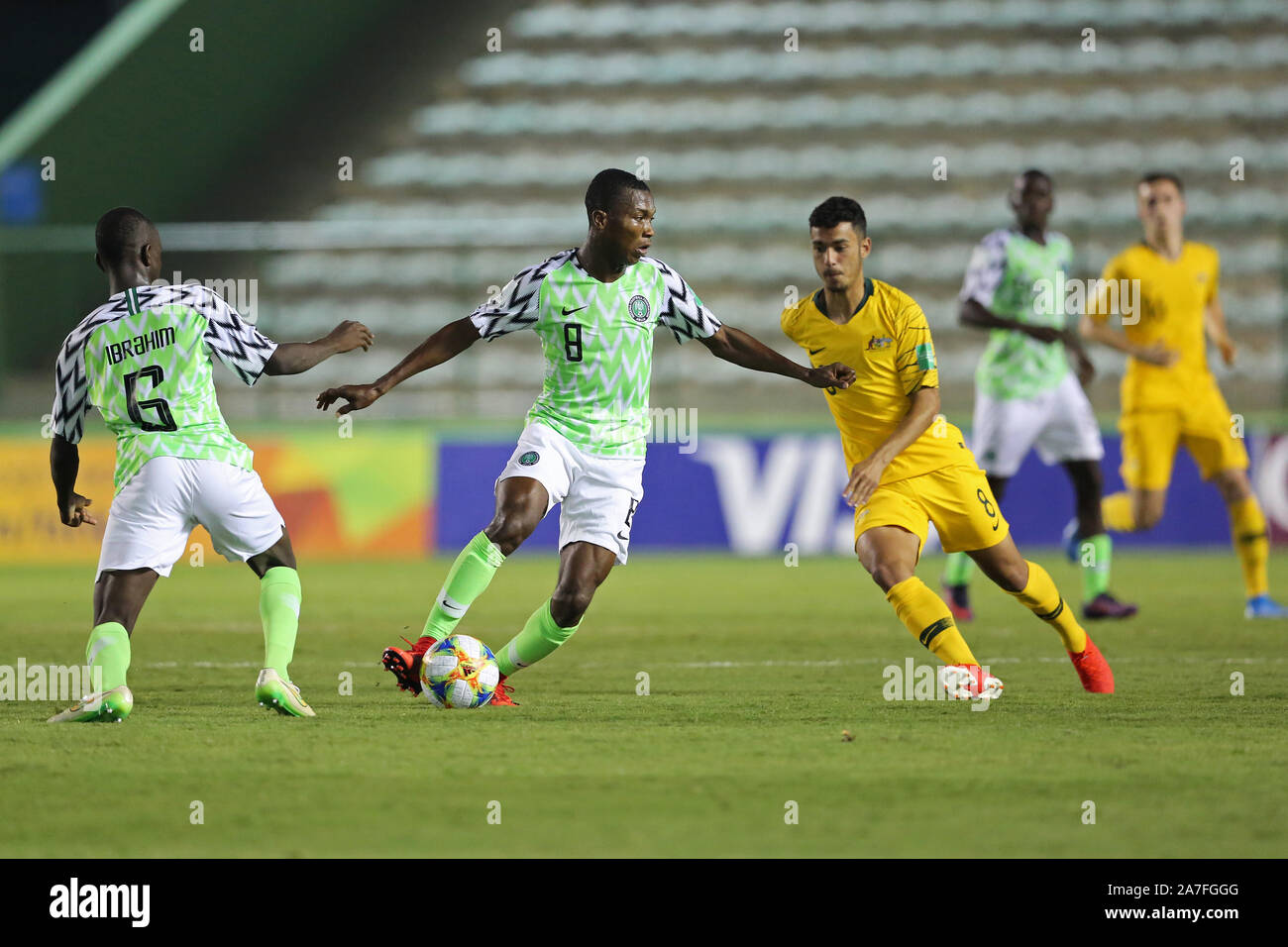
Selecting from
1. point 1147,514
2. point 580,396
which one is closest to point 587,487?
point 580,396

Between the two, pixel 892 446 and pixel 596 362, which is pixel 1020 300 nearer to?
pixel 892 446

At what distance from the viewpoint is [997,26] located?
2002cm

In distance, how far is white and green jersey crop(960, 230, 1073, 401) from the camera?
32.6 feet

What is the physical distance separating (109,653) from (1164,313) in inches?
252

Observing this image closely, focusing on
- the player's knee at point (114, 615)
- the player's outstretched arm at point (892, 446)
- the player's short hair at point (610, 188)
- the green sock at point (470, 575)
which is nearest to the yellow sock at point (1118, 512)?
the player's outstretched arm at point (892, 446)

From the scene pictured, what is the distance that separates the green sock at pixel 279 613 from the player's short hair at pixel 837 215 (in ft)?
7.75

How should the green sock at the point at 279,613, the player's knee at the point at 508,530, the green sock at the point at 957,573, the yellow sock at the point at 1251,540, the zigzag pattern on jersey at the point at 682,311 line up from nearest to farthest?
the green sock at the point at 279,613 < the player's knee at the point at 508,530 < the zigzag pattern on jersey at the point at 682,311 < the yellow sock at the point at 1251,540 < the green sock at the point at 957,573

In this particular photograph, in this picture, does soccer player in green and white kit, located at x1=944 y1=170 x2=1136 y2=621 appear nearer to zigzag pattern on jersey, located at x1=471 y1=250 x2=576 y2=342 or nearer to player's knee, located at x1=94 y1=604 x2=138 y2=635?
zigzag pattern on jersey, located at x1=471 y1=250 x2=576 y2=342

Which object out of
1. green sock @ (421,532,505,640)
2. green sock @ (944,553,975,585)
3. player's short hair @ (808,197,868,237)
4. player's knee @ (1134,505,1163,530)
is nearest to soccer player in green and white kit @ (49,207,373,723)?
green sock @ (421,532,505,640)

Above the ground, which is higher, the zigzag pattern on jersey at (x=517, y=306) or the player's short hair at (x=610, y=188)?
the player's short hair at (x=610, y=188)

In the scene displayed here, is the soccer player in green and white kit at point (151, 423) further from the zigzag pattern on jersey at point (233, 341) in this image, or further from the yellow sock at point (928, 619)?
the yellow sock at point (928, 619)

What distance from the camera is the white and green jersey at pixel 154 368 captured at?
6074 mm

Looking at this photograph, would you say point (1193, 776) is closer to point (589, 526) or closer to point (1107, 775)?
point (1107, 775)

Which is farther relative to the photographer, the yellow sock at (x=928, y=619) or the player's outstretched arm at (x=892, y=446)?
the yellow sock at (x=928, y=619)
